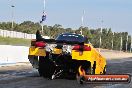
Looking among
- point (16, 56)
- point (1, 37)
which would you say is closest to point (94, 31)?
point (1, 37)

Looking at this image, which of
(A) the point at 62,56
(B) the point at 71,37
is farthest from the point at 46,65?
(B) the point at 71,37

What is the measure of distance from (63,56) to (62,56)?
0.13 ft

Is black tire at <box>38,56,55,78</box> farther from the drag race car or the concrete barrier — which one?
the concrete barrier

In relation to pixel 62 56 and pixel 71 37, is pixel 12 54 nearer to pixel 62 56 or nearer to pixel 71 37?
pixel 71 37

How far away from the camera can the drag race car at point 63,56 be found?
54.7 feet

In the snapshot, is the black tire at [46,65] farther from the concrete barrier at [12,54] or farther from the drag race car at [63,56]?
the concrete barrier at [12,54]

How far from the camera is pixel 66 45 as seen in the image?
16.7 meters

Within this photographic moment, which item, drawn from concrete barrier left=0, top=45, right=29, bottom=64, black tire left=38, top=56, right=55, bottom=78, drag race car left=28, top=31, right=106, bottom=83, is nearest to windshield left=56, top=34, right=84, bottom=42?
drag race car left=28, top=31, right=106, bottom=83

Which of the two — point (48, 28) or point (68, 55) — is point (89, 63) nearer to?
point (68, 55)

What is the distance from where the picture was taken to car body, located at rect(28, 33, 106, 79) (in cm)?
1668

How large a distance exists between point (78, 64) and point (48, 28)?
131885mm

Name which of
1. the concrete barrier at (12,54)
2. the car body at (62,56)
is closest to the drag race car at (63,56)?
the car body at (62,56)

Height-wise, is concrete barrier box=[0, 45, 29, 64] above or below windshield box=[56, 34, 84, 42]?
below

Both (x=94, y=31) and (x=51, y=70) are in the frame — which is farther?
(x=94, y=31)
